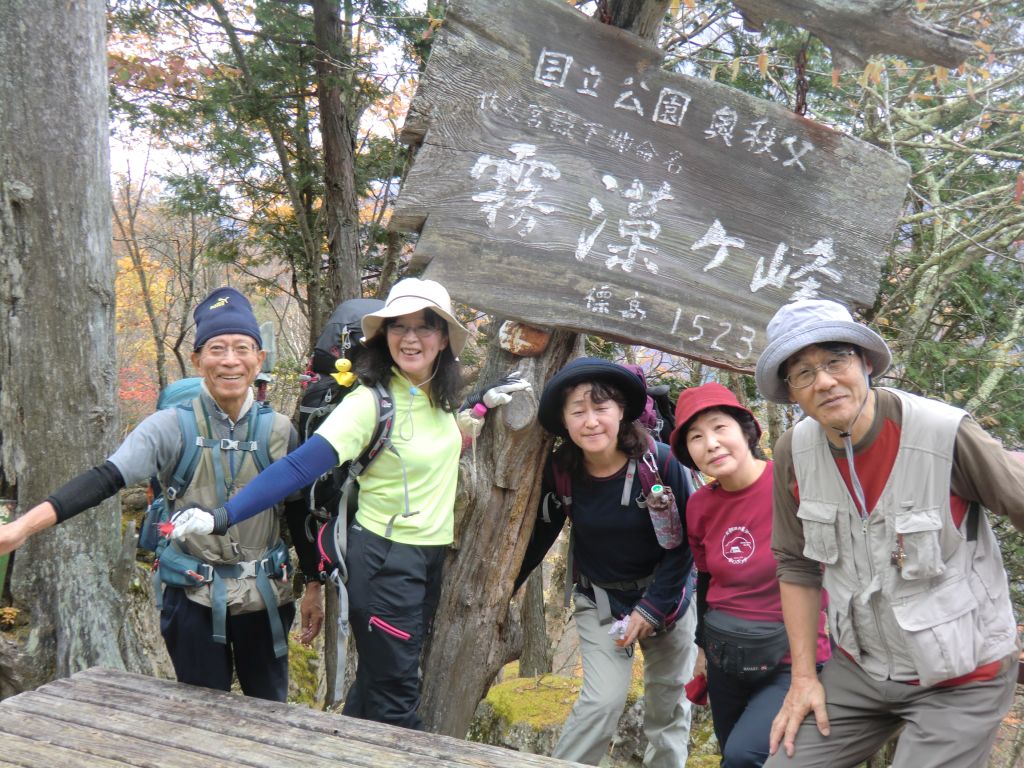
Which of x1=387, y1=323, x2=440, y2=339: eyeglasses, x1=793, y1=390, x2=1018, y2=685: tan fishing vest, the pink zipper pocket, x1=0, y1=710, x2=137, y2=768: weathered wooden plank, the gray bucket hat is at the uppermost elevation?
the gray bucket hat

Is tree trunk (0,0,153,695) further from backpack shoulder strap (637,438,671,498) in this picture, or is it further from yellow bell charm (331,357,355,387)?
backpack shoulder strap (637,438,671,498)

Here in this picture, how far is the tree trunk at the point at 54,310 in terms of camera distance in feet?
10.5

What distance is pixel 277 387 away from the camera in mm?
8891

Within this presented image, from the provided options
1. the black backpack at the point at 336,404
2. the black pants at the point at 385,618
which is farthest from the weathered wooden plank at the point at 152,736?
the black backpack at the point at 336,404

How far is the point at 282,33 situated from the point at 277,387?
3.98 metres

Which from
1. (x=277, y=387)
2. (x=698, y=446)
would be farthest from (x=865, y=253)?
(x=277, y=387)

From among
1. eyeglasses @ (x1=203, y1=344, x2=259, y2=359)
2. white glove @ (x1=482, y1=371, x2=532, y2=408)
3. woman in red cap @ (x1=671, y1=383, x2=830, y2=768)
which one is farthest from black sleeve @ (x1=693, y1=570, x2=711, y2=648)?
eyeglasses @ (x1=203, y1=344, x2=259, y2=359)

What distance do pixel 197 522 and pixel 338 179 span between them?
5.27 metres

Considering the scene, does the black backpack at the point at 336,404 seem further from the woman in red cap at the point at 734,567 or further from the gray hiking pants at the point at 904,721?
the gray hiking pants at the point at 904,721

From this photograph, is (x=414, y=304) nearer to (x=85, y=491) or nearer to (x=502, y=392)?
(x=502, y=392)

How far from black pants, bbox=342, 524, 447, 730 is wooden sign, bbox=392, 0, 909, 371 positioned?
1.08m

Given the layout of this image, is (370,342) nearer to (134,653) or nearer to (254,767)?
(254,767)

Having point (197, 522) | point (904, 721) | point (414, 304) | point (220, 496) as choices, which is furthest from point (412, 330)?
point (904, 721)

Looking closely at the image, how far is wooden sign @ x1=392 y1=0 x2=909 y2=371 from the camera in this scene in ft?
10.1
